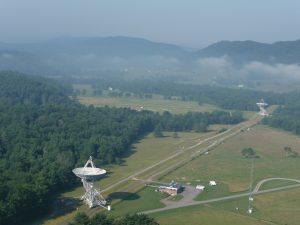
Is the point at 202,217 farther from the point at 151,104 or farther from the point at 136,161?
the point at 151,104

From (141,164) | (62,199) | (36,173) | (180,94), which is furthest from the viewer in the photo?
(180,94)

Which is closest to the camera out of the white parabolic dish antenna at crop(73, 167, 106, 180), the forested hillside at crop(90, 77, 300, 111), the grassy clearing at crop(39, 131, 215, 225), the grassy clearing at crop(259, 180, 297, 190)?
the grassy clearing at crop(39, 131, 215, 225)

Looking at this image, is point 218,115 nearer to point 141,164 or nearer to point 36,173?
point 141,164

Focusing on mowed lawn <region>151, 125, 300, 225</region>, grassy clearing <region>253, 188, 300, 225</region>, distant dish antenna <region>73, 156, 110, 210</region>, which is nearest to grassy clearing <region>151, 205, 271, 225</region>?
mowed lawn <region>151, 125, 300, 225</region>

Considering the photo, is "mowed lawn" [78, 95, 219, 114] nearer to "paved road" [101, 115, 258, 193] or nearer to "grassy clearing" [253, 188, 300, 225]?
"paved road" [101, 115, 258, 193]

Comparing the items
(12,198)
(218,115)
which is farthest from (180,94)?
(12,198)

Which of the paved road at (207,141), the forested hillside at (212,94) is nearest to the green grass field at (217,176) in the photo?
the paved road at (207,141)

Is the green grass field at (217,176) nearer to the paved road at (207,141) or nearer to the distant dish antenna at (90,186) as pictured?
the paved road at (207,141)
